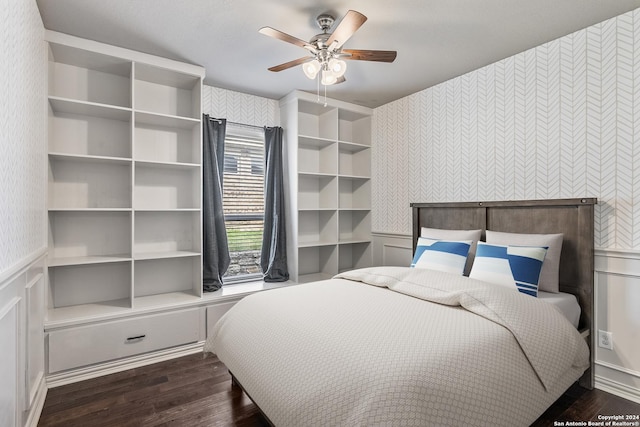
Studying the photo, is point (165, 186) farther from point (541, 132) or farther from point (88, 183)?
point (541, 132)

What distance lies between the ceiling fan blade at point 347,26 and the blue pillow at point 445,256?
167cm

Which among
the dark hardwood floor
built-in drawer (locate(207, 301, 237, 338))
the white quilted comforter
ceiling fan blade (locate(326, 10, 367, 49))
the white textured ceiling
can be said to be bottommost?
the dark hardwood floor

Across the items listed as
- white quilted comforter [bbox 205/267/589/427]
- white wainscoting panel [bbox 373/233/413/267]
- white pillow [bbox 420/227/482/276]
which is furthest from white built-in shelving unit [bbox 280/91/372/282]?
white quilted comforter [bbox 205/267/589/427]

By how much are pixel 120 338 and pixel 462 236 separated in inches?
111

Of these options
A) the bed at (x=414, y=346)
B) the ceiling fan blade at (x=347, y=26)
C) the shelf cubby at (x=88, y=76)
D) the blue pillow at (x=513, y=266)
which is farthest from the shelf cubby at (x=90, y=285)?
the blue pillow at (x=513, y=266)

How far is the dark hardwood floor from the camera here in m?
1.91

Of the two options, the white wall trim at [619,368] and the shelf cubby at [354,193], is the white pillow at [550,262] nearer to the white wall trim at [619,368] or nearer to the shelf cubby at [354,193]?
the white wall trim at [619,368]

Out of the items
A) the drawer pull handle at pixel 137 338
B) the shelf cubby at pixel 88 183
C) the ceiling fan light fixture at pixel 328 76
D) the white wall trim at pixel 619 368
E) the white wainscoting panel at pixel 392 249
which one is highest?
the ceiling fan light fixture at pixel 328 76

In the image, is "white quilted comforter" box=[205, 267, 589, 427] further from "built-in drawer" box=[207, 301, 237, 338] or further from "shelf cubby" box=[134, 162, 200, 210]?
"shelf cubby" box=[134, 162, 200, 210]

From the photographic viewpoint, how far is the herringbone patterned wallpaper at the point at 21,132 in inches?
53.1

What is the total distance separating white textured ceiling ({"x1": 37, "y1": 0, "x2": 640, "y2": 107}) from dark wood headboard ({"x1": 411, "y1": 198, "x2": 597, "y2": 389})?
121 cm

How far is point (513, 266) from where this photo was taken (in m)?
2.23

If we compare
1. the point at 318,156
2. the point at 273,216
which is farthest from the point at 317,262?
the point at 318,156

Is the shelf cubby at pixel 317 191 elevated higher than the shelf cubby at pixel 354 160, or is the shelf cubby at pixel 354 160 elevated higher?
the shelf cubby at pixel 354 160
